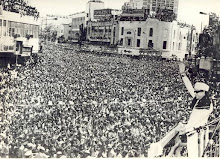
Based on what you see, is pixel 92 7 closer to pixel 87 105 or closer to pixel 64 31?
pixel 64 31

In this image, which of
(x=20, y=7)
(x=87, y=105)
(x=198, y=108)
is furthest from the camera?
(x=198, y=108)

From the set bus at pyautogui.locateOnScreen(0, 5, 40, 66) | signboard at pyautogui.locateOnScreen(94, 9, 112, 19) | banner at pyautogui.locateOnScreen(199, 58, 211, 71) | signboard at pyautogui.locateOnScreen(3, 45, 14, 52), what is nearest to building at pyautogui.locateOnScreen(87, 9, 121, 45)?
signboard at pyautogui.locateOnScreen(94, 9, 112, 19)

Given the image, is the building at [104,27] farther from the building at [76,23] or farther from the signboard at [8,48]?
the signboard at [8,48]

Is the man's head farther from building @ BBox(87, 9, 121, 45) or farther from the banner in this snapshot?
building @ BBox(87, 9, 121, 45)

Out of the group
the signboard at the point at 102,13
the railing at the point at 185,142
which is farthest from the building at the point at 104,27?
the railing at the point at 185,142

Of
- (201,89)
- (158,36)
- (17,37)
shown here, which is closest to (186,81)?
(201,89)

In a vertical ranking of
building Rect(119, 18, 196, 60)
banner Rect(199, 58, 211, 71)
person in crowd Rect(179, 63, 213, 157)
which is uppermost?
building Rect(119, 18, 196, 60)
